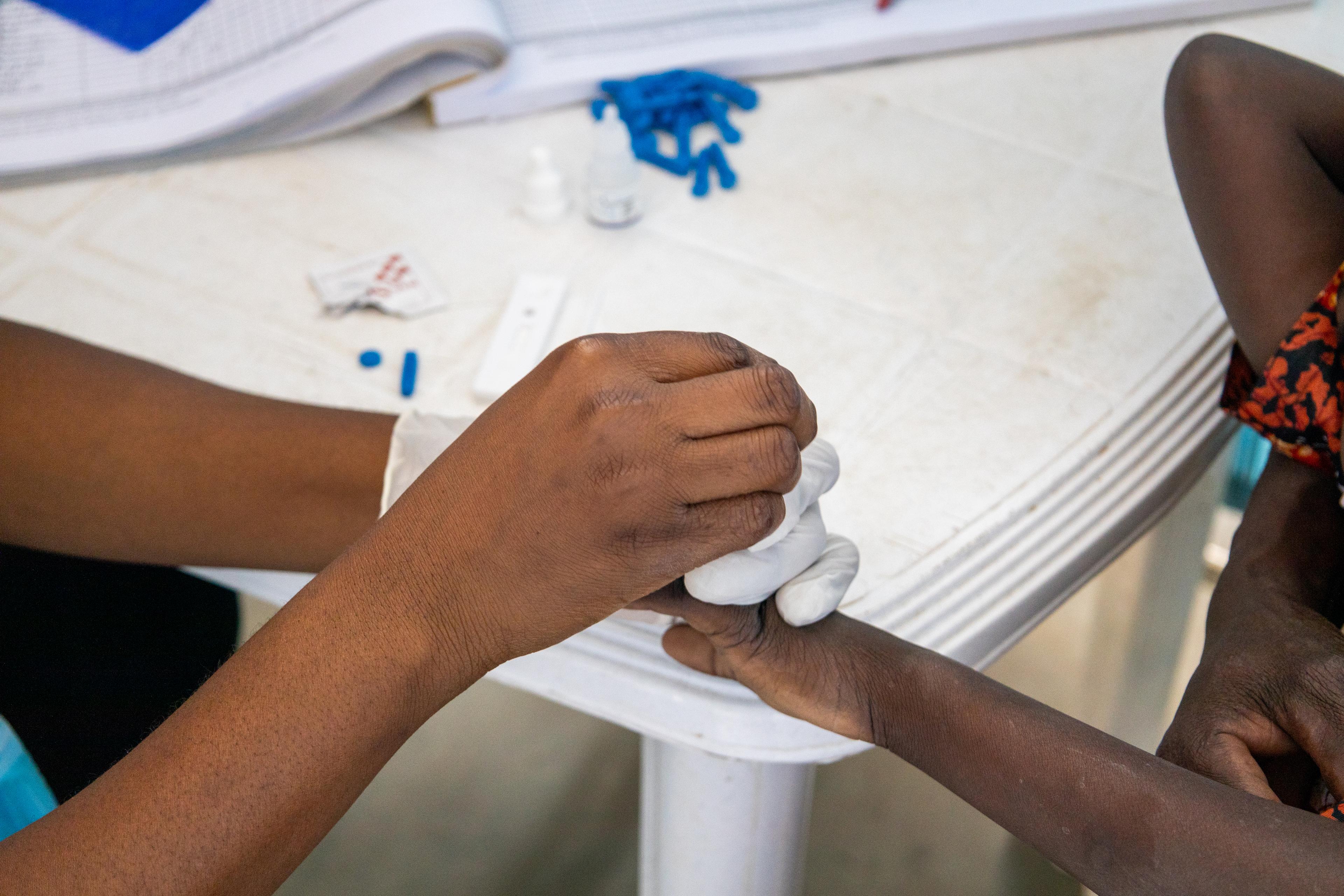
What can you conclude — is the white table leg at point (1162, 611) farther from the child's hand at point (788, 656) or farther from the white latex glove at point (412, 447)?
the white latex glove at point (412, 447)

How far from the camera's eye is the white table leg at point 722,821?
686 mm

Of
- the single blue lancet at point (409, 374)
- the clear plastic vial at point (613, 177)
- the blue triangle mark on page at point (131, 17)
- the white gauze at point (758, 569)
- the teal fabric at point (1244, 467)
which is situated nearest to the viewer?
the white gauze at point (758, 569)

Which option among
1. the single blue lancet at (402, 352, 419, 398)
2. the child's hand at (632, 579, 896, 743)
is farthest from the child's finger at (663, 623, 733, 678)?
the single blue lancet at (402, 352, 419, 398)

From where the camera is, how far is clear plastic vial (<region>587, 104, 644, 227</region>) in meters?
0.93

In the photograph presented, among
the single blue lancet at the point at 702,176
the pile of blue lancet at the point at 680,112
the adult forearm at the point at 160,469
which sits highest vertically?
the pile of blue lancet at the point at 680,112

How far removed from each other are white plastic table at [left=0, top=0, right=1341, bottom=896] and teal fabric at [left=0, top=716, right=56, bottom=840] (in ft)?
0.51

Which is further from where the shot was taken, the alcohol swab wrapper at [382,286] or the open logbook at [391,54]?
the open logbook at [391,54]

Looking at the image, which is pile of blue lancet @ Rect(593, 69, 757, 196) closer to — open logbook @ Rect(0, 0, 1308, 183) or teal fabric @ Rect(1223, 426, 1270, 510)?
open logbook @ Rect(0, 0, 1308, 183)

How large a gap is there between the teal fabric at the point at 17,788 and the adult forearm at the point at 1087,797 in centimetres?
49

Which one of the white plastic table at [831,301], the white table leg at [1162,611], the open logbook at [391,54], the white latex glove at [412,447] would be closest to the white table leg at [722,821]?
the white plastic table at [831,301]

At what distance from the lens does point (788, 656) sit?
2.02ft

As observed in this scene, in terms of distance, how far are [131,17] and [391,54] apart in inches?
12.5

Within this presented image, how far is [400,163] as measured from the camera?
1.03 metres

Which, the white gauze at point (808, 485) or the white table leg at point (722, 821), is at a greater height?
the white gauze at point (808, 485)
